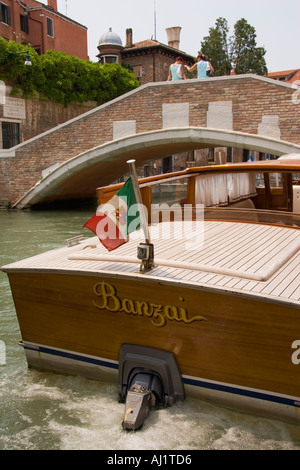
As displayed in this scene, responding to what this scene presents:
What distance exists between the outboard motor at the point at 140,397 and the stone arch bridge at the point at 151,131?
715 cm

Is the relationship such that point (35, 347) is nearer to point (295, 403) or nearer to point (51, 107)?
point (295, 403)

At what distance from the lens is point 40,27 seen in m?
20.5

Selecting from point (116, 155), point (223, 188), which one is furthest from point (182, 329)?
point (116, 155)

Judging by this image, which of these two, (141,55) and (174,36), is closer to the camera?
(141,55)

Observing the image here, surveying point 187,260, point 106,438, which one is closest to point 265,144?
point 187,260

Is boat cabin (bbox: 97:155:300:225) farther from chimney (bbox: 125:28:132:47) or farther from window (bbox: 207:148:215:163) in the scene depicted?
chimney (bbox: 125:28:132:47)

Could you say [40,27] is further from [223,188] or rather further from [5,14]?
[223,188]

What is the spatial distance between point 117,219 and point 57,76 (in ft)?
44.1

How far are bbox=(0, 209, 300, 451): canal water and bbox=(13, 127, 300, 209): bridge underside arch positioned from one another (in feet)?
23.2

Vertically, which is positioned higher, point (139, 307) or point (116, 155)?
point (116, 155)

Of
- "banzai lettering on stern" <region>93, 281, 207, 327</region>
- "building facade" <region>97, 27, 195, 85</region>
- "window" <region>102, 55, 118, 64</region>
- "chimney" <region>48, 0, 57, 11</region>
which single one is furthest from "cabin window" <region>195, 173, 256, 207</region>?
"window" <region>102, 55, 118, 64</region>

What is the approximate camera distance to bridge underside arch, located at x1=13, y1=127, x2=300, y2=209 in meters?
9.54

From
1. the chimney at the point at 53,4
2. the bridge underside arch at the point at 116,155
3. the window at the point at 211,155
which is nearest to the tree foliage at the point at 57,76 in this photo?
the bridge underside arch at the point at 116,155

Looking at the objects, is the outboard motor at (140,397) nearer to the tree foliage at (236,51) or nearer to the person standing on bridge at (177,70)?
the person standing on bridge at (177,70)
